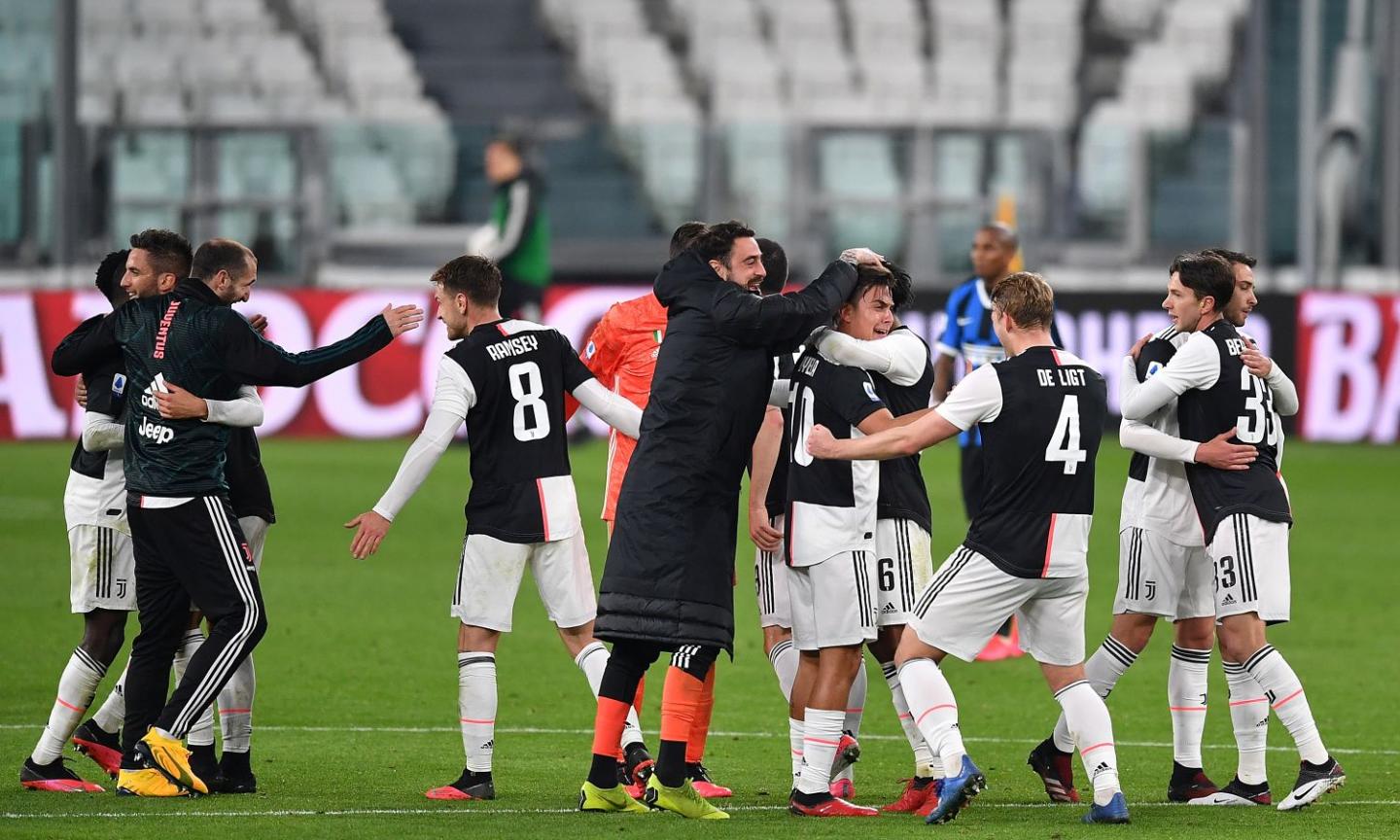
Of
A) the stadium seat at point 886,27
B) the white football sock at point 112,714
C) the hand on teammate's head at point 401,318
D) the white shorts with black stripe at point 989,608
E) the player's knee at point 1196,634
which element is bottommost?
the white football sock at point 112,714

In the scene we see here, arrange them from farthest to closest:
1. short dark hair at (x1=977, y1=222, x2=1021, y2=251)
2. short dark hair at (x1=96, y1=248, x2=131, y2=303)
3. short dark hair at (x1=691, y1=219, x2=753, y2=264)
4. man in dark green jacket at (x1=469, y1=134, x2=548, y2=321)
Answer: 1. man in dark green jacket at (x1=469, y1=134, x2=548, y2=321)
2. short dark hair at (x1=977, y1=222, x2=1021, y2=251)
3. short dark hair at (x1=96, y1=248, x2=131, y2=303)
4. short dark hair at (x1=691, y1=219, x2=753, y2=264)

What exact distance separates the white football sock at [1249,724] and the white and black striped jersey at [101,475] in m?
3.89

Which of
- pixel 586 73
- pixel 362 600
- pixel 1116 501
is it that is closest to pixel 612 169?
pixel 586 73

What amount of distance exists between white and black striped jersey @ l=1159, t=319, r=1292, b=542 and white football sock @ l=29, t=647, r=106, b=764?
3.81 meters

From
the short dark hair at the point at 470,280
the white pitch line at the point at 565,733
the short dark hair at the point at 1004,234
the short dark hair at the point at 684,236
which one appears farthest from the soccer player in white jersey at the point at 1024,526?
the short dark hair at the point at 1004,234

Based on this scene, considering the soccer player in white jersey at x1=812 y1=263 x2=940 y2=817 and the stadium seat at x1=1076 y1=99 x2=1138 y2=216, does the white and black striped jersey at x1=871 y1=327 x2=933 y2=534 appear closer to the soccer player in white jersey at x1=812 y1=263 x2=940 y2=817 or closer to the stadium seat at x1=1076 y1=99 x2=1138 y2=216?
the soccer player in white jersey at x1=812 y1=263 x2=940 y2=817

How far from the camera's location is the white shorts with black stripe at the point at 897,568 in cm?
695

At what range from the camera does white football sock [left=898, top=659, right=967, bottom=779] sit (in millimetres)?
6254

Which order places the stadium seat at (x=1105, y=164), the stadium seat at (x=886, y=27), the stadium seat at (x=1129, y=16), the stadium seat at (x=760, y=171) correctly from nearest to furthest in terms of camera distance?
Answer: the stadium seat at (x=1105, y=164) < the stadium seat at (x=760, y=171) < the stadium seat at (x=1129, y=16) < the stadium seat at (x=886, y=27)

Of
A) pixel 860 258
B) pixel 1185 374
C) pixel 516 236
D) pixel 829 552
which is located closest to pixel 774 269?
pixel 860 258

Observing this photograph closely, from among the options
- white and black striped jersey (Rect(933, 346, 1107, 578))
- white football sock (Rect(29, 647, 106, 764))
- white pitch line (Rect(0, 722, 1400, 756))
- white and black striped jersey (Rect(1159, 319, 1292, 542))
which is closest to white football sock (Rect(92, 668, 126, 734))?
white football sock (Rect(29, 647, 106, 764))

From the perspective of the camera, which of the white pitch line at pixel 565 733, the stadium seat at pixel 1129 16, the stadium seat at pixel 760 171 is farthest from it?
the stadium seat at pixel 1129 16

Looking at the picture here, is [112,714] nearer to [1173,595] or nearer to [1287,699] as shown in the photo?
[1173,595]

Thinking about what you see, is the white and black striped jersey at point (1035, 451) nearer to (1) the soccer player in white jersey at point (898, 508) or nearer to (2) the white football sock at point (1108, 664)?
(1) the soccer player in white jersey at point (898, 508)
